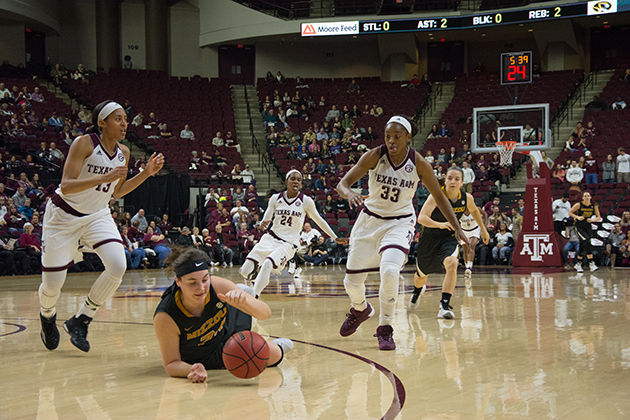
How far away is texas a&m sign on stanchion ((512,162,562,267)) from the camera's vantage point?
17.7m

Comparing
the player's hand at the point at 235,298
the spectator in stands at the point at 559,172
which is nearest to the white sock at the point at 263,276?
the player's hand at the point at 235,298

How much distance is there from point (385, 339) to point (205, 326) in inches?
73.9

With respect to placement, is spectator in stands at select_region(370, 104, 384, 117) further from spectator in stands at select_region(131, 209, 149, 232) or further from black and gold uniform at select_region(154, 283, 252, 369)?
black and gold uniform at select_region(154, 283, 252, 369)

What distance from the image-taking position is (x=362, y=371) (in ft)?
16.7

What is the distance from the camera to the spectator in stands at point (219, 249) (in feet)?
65.7

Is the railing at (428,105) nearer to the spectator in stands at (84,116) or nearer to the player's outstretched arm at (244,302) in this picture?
the spectator in stands at (84,116)

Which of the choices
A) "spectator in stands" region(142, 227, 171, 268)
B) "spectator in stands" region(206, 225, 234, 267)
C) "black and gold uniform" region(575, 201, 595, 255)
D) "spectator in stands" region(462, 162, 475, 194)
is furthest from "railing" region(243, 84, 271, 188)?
"black and gold uniform" region(575, 201, 595, 255)

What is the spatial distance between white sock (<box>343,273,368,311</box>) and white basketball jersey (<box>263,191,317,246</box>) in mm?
3151

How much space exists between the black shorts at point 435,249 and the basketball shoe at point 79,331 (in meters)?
4.19

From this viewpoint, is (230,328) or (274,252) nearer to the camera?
(230,328)

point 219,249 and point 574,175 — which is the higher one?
point 574,175

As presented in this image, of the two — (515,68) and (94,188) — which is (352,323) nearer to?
(94,188)

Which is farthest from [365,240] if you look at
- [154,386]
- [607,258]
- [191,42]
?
[191,42]

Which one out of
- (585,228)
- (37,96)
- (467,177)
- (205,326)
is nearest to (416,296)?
(205,326)
